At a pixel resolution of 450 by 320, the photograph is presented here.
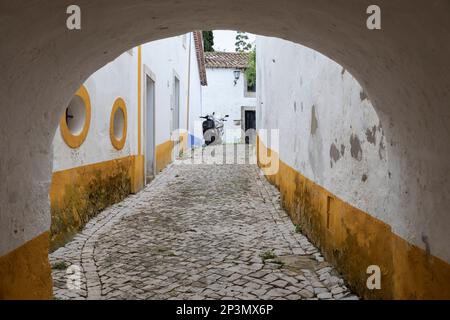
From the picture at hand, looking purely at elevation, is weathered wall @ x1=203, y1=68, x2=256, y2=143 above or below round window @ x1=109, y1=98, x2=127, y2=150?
above

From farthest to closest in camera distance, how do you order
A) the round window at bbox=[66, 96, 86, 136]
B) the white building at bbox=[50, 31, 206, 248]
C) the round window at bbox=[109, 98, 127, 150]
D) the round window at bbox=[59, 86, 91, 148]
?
the round window at bbox=[109, 98, 127, 150]
the round window at bbox=[66, 96, 86, 136]
the round window at bbox=[59, 86, 91, 148]
the white building at bbox=[50, 31, 206, 248]

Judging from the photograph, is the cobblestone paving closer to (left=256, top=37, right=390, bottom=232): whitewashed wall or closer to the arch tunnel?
(left=256, top=37, right=390, bottom=232): whitewashed wall

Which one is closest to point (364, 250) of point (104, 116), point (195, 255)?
point (195, 255)

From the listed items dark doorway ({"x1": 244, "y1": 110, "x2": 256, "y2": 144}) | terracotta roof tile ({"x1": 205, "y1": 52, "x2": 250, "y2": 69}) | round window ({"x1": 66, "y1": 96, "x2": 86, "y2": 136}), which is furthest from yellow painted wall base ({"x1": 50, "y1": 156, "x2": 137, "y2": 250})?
terracotta roof tile ({"x1": 205, "y1": 52, "x2": 250, "y2": 69})

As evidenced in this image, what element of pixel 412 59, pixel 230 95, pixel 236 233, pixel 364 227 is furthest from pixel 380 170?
pixel 230 95

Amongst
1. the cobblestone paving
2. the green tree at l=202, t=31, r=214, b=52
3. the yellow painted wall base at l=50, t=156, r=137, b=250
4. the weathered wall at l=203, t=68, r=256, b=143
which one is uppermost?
the green tree at l=202, t=31, r=214, b=52

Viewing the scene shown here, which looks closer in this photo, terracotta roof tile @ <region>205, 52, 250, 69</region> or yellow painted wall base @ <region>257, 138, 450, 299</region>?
yellow painted wall base @ <region>257, 138, 450, 299</region>

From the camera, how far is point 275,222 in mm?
6594

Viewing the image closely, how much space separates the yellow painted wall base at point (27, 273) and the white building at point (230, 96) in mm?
26051

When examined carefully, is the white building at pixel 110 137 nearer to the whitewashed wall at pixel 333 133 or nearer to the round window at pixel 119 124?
the round window at pixel 119 124

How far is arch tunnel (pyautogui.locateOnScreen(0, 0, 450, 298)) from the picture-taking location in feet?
6.22

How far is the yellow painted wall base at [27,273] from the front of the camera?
7.52 feet

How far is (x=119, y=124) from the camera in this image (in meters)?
8.15

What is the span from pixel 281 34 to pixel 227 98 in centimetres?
2660
